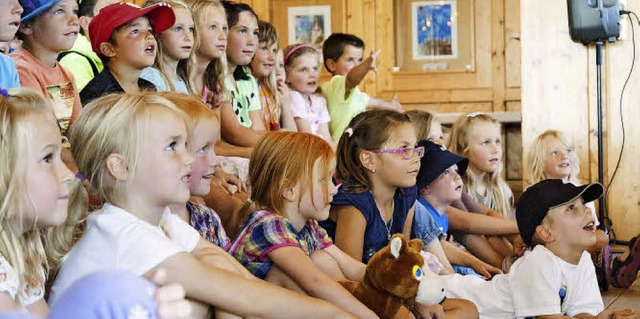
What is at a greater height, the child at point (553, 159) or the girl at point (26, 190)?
the girl at point (26, 190)

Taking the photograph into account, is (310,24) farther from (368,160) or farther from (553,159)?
(368,160)

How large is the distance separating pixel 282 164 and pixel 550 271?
1.03 meters

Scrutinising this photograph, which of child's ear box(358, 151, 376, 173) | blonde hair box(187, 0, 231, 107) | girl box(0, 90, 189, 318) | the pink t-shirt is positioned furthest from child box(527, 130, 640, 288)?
girl box(0, 90, 189, 318)

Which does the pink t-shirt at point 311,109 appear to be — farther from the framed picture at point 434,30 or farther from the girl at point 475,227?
the framed picture at point 434,30

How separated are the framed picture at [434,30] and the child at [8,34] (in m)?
5.93

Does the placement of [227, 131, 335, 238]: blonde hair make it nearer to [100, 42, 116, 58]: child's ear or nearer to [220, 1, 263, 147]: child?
[100, 42, 116, 58]: child's ear

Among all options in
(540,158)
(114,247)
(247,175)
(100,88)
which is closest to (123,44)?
(100,88)

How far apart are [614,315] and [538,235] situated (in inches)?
15.1

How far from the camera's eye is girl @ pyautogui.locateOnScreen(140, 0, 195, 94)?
330 cm

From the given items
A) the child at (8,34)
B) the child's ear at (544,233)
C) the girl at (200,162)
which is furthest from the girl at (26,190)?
the child's ear at (544,233)

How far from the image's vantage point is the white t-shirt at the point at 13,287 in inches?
67.1

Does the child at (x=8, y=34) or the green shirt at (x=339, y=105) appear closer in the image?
the child at (x=8, y=34)

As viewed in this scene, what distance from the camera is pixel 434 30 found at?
812 cm

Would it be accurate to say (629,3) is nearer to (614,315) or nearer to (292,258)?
(614,315)
